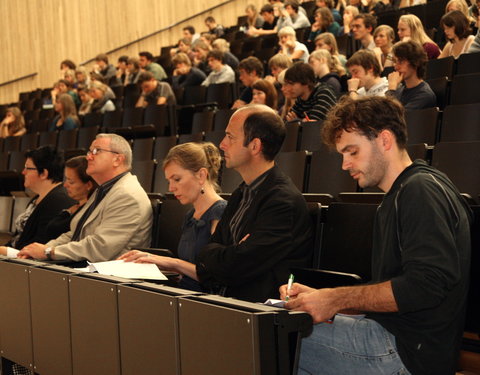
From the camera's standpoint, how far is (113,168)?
2812 mm

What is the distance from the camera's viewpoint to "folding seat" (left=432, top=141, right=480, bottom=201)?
2.41 metres

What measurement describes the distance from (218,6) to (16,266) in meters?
9.09

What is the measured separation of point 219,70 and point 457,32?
2.53 meters

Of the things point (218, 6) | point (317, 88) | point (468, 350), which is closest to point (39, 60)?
point (218, 6)

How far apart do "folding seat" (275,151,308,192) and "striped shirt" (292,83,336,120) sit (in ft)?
2.59

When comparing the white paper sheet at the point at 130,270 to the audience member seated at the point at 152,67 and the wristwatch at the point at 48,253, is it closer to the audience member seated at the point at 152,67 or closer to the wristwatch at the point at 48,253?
the wristwatch at the point at 48,253

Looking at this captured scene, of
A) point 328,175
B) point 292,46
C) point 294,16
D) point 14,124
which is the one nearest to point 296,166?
point 328,175

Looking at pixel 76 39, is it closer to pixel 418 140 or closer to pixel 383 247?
pixel 418 140

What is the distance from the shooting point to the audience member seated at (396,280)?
4.23ft

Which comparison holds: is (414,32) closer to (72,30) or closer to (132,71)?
(132,71)

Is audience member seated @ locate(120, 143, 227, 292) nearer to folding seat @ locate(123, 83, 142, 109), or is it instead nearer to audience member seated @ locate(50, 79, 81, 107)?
folding seat @ locate(123, 83, 142, 109)

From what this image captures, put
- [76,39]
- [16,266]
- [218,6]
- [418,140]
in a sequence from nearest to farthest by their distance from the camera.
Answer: [16,266]
[418,140]
[76,39]
[218,6]

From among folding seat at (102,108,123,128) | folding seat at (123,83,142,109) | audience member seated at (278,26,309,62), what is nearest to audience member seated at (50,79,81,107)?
folding seat at (123,83,142,109)

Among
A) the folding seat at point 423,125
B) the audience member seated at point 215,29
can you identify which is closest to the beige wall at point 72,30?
the audience member seated at point 215,29
